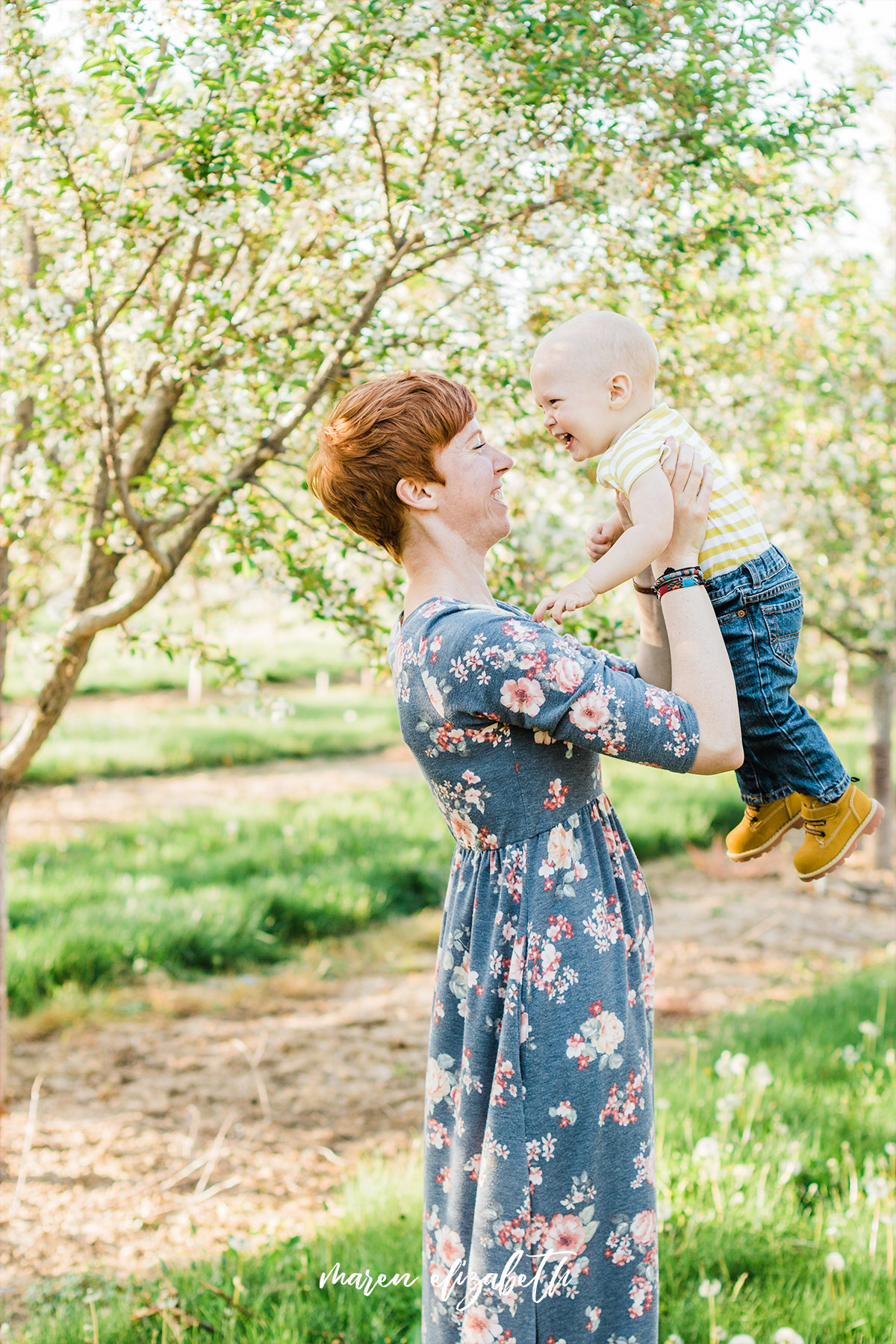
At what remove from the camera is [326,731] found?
584 inches

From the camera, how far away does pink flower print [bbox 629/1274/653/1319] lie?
1.93m

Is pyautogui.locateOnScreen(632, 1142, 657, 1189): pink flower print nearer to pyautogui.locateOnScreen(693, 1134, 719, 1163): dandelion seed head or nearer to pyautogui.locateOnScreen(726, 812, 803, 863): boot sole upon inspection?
pyautogui.locateOnScreen(726, 812, 803, 863): boot sole

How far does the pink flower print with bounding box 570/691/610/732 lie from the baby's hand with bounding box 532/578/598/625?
0.16 meters

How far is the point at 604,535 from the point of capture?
2176mm

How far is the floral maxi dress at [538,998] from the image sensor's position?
1816mm

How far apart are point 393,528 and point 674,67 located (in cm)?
159

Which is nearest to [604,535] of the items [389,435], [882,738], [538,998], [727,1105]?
[389,435]

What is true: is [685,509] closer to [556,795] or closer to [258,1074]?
[556,795]

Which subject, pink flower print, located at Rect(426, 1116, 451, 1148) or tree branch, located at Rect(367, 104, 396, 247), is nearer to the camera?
pink flower print, located at Rect(426, 1116, 451, 1148)

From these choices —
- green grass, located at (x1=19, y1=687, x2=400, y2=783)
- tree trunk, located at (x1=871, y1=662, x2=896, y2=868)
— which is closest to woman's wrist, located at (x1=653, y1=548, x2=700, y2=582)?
tree trunk, located at (x1=871, y1=662, x2=896, y2=868)

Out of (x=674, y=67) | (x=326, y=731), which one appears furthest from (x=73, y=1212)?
(x=326, y=731)

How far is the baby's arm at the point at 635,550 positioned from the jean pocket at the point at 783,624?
287 millimetres

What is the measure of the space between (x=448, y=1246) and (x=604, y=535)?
1.43 metres

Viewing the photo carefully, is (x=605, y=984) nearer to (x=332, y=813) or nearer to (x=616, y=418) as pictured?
(x=616, y=418)
